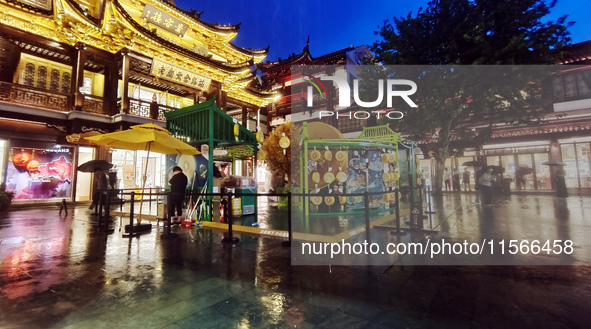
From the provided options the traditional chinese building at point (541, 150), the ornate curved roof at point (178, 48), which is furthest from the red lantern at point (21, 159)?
the traditional chinese building at point (541, 150)

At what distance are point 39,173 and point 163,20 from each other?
12025 mm

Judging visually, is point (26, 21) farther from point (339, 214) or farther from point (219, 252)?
point (339, 214)

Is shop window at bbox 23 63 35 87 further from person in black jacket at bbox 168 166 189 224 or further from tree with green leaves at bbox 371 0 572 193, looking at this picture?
tree with green leaves at bbox 371 0 572 193

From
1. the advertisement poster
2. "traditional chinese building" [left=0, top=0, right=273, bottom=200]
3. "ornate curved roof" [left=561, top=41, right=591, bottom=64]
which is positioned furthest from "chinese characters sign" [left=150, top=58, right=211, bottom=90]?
"ornate curved roof" [left=561, top=41, right=591, bottom=64]

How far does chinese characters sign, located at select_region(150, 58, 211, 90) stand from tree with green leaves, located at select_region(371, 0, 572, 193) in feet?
44.0

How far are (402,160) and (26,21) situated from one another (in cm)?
1874

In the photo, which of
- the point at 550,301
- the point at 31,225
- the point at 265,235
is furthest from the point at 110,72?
the point at 550,301

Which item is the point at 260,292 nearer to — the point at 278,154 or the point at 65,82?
the point at 278,154

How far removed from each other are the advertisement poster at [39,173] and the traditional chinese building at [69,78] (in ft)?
0.11

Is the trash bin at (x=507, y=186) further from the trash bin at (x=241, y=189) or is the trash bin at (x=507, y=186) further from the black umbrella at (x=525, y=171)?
the trash bin at (x=241, y=189)

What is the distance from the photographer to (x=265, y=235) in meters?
6.42

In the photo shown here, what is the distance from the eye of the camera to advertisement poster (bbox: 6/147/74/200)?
12.6 metres

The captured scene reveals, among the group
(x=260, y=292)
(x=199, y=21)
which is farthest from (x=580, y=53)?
(x=199, y=21)

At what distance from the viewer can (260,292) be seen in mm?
3146
